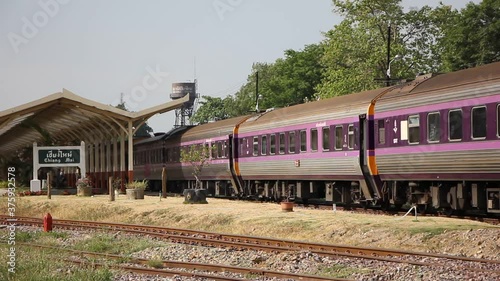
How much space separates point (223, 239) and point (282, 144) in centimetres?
1095

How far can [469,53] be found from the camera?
6084 cm

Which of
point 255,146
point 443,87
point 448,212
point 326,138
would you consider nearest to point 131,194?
point 255,146

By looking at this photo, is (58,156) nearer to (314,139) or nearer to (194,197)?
(194,197)

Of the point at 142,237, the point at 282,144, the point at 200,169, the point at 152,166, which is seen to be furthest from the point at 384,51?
the point at 142,237

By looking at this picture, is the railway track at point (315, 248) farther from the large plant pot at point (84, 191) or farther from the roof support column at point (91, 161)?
the roof support column at point (91, 161)

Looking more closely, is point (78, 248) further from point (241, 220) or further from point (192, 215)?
point (192, 215)

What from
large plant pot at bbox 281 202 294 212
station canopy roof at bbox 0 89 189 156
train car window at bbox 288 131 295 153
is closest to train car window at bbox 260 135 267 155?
train car window at bbox 288 131 295 153

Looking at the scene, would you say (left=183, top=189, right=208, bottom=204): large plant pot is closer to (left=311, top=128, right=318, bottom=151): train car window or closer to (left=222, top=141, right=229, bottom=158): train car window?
(left=222, top=141, right=229, bottom=158): train car window

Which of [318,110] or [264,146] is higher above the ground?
[318,110]

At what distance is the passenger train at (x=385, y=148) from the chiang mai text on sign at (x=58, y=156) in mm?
9671

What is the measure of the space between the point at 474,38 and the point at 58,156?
34.3m

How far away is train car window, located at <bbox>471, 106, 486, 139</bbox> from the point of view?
19906 millimetres

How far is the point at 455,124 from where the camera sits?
827 inches

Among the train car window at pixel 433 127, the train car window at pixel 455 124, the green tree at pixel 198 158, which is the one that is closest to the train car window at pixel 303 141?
the train car window at pixel 433 127
